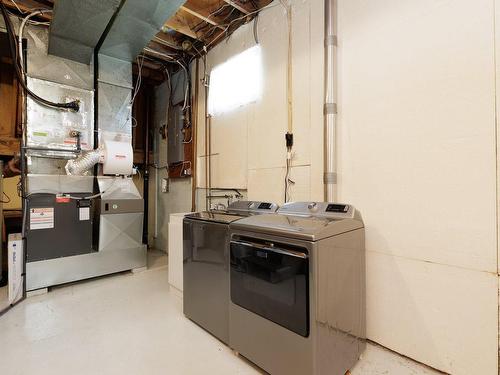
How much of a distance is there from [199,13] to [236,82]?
83cm

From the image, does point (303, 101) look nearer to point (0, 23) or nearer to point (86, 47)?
point (86, 47)

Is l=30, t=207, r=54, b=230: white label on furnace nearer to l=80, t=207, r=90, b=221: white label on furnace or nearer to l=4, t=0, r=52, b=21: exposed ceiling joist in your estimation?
l=80, t=207, r=90, b=221: white label on furnace

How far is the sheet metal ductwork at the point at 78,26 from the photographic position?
7.31ft

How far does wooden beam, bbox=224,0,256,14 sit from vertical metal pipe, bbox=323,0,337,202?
1.02 metres

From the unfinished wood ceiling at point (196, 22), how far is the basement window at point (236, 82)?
408mm

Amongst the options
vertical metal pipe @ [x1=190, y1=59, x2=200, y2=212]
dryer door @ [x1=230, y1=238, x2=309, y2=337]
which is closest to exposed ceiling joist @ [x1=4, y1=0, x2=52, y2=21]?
vertical metal pipe @ [x1=190, y1=59, x2=200, y2=212]

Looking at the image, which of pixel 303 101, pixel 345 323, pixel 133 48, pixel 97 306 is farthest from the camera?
pixel 133 48

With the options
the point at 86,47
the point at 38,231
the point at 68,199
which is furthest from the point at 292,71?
the point at 38,231

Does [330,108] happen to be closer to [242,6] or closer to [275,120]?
[275,120]

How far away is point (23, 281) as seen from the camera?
2555 millimetres


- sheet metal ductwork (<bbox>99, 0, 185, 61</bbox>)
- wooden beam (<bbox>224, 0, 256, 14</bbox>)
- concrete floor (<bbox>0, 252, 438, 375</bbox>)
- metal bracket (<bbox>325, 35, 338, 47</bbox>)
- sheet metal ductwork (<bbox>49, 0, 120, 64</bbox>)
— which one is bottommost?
concrete floor (<bbox>0, 252, 438, 375</bbox>)

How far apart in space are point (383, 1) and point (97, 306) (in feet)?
11.4

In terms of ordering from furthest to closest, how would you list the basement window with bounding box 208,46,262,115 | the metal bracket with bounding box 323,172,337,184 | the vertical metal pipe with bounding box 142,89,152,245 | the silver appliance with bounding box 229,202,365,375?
the vertical metal pipe with bounding box 142,89,152,245 < the basement window with bounding box 208,46,262,115 < the metal bracket with bounding box 323,172,337,184 < the silver appliance with bounding box 229,202,365,375

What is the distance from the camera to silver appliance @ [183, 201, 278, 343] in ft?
5.97
